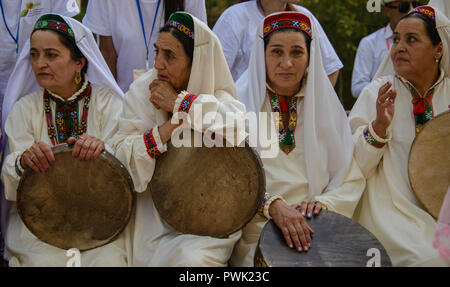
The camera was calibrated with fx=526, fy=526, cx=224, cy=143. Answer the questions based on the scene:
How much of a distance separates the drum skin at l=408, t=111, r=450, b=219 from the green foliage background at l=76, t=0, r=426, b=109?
6.15 meters

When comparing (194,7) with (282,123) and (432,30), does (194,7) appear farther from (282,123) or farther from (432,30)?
(432,30)

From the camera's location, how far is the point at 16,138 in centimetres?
348

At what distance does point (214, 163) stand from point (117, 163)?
0.58 m

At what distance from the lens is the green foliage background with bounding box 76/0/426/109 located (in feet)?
31.4

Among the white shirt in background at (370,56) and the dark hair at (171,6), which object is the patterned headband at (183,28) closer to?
the dark hair at (171,6)

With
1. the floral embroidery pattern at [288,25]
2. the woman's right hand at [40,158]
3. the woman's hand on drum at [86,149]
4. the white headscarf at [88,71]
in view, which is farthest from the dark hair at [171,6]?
the woman's right hand at [40,158]

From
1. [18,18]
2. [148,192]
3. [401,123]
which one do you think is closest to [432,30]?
[401,123]

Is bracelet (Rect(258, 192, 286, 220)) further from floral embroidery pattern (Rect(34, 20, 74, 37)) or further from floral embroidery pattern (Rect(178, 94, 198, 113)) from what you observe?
floral embroidery pattern (Rect(34, 20, 74, 37))

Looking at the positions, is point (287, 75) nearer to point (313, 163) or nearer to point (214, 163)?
point (313, 163)

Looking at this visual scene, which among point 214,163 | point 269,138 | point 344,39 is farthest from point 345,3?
point 214,163

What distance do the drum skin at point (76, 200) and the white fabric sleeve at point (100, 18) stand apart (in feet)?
→ 5.54

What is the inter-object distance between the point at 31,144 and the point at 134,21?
62.2 inches

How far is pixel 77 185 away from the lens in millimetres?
3205

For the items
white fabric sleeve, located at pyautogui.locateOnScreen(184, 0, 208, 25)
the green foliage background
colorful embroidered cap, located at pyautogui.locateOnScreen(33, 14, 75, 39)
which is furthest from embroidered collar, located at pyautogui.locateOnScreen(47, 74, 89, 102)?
the green foliage background
